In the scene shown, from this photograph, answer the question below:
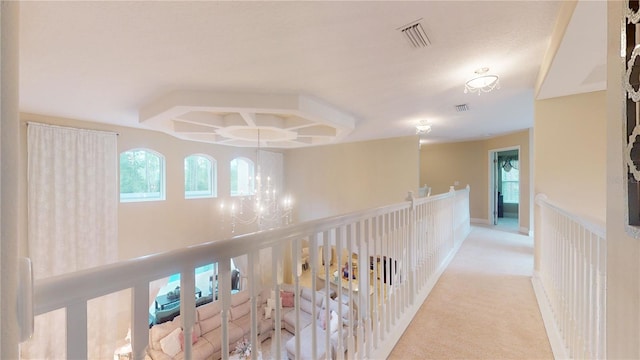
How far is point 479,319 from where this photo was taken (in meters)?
2.20

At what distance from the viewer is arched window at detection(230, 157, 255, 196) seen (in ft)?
22.4

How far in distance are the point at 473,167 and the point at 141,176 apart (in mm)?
8659

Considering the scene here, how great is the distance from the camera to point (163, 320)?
499cm

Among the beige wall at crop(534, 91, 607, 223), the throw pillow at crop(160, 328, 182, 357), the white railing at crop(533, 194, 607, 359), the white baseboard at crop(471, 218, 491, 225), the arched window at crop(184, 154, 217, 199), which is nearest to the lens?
the white railing at crop(533, 194, 607, 359)

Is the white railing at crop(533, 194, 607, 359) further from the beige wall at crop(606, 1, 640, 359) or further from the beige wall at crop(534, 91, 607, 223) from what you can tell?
the beige wall at crop(534, 91, 607, 223)

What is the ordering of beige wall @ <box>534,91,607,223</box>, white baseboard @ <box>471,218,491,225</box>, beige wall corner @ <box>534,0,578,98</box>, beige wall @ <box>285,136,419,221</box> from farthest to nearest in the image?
white baseboard @ <box>471,218,491,225</box>
beige wall @ <box>285,136,419,221</box>
beige wall @ <box>534,91,607,223</box>
beige wall corner @ <box>534,0,578,98</box>

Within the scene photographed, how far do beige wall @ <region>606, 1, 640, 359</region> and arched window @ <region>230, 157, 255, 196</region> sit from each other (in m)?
6.47

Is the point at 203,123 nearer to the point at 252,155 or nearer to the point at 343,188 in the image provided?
the point at 252,155

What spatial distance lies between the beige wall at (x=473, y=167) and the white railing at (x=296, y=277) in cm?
509

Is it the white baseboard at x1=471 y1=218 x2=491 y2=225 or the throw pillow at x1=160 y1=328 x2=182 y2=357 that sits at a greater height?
the white baseboard at x1=471 y1=218 x2=491 y2=225

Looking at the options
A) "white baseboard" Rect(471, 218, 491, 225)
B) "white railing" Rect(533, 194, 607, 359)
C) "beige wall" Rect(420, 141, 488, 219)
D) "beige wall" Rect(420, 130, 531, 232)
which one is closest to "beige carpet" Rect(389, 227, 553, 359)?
"white railing" Rect(533, 194, 607, 359)

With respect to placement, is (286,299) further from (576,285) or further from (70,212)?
(576,285)

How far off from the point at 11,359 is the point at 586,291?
6.61 feet

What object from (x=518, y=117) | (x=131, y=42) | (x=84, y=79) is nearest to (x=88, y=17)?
(x=131, y=42)
